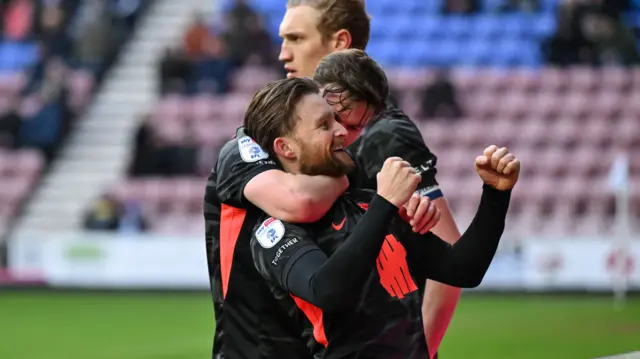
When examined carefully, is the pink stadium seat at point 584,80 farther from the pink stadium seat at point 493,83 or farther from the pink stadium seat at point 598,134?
the pink stadium seat at point 493,83

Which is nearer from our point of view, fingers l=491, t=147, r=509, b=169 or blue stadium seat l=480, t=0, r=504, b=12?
fingers l=491, t=147, r=509, b=169

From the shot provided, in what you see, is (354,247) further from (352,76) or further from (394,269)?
(352,76)

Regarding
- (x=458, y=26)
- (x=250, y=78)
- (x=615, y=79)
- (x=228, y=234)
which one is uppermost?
(x=228, y=234)

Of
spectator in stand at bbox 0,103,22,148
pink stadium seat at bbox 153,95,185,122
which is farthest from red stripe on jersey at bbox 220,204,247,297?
spectator in stand at bbox 0,103,22,148

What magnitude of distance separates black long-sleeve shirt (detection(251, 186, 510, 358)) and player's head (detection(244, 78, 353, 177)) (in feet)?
0.37

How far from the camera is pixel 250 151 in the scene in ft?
10.4

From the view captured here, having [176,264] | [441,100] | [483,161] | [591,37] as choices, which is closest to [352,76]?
[483,161]

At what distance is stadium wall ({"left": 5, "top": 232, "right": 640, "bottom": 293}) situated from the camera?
15836 mm

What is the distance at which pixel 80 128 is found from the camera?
21.7 metres

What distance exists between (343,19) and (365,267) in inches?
57.1

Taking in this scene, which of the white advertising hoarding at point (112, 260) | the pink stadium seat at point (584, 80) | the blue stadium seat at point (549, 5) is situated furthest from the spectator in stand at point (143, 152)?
the blue stadium seat at point (549, 5)

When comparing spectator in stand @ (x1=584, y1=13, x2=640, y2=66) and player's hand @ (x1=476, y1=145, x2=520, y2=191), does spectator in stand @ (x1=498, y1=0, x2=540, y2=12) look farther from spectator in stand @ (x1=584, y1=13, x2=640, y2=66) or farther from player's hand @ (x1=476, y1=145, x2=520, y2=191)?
player's hand @ (x1=476, y1=145, x2=520, y2=191)

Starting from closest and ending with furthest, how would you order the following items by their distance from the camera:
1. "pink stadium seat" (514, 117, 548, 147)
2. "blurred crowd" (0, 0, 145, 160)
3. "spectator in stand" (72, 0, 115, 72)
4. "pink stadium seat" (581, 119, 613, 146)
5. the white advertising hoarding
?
1. the white advertising hoarding
2. "pink stadium seat" (581, 119, 613, 146)
3. "pink stadium seat" (514, 117, 548, 147)
4. "blurred crowd" (0, 0, 145, 160)
5. "spectator in stand" (72, 0, 115, 72)

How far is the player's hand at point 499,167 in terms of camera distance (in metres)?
3.20
